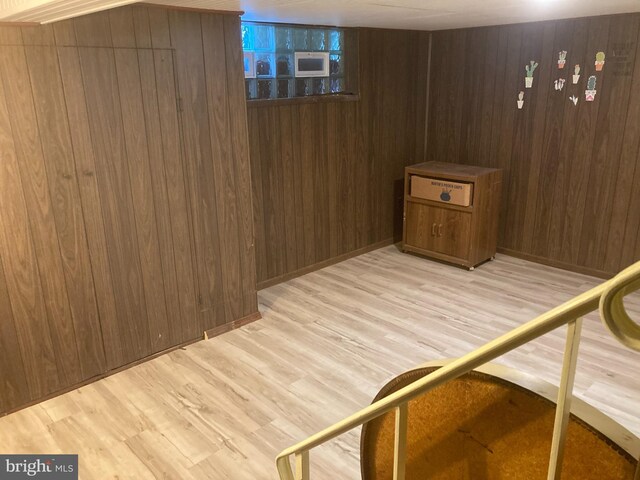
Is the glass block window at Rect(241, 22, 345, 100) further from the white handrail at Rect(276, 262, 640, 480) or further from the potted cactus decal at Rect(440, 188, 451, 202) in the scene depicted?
the white handrail at Rect(276, 262, 640, 480)

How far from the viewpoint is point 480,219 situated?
4.15 metres

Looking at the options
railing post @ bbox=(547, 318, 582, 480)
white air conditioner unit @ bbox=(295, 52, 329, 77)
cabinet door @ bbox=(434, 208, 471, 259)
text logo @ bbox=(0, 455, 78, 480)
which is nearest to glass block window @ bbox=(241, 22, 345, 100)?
white air conditioner unit @ bbox=(295, 52, 329, 77)

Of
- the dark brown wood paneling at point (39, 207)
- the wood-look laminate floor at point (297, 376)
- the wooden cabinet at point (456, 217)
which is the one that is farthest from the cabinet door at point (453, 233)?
the dark brown wood paneling at point (39, 207)

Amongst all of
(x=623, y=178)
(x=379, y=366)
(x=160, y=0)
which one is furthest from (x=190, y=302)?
(x=623, y=178)

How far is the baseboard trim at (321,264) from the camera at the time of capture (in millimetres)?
4035

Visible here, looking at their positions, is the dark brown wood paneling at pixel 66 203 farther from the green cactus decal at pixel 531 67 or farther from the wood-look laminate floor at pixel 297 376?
the green cactus decal at pixel 531 67

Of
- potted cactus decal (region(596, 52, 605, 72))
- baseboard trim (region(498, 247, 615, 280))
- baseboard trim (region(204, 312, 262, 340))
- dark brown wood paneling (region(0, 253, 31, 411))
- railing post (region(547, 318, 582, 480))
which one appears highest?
potted cactus decal (region(596, 52, 605, 72))

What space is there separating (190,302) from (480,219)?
238 cm

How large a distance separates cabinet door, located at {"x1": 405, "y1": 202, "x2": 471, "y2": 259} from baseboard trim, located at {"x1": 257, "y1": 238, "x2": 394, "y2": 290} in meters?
0.32

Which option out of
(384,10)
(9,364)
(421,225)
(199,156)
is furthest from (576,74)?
(9,364)

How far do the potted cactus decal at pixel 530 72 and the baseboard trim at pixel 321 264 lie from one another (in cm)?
178

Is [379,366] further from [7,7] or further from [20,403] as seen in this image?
[7,7]

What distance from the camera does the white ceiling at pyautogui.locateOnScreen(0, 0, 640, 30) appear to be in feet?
6.34

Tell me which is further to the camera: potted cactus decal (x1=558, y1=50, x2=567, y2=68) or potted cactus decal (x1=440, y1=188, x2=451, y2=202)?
potted cactus decal (x1=440, y1=188, x2=451, y2=202)
